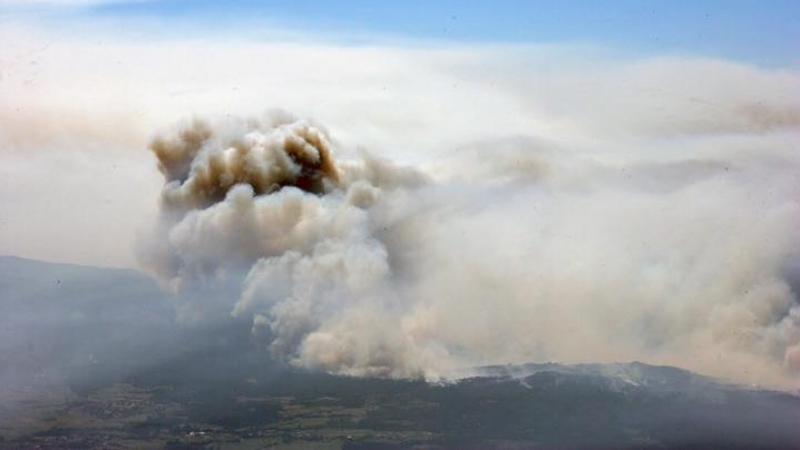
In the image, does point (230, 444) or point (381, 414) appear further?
point (381, 414)

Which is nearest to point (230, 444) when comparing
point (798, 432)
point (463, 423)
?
point (463, 423)

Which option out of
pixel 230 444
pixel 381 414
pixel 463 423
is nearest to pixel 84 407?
pixel 230 444

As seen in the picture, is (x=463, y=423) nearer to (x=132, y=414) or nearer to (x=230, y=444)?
(x=230, y=444)

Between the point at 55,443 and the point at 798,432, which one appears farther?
the point at 798,432

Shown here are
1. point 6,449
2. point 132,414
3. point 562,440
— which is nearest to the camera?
point 6,449

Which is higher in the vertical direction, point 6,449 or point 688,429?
point 688,429

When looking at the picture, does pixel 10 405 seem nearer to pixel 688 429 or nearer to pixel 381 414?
pixel 381 414

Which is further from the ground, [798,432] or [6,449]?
Answer: [798,432]

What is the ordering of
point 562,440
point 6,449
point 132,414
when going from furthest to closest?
point 132,414, point 562,440, point 6,449
